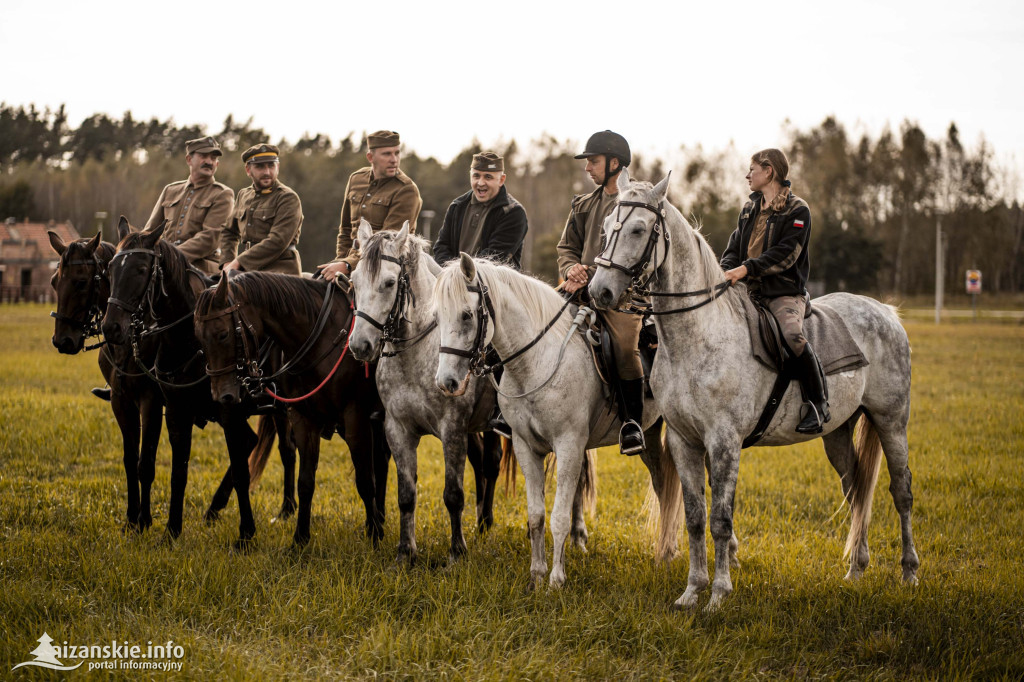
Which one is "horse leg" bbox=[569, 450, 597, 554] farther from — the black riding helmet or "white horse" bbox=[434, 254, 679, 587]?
the black riding helmet

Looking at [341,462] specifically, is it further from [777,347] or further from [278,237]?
[777,347]

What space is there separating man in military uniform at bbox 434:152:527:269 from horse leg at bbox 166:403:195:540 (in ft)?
9.35

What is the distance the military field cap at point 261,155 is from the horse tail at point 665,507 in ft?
16.2

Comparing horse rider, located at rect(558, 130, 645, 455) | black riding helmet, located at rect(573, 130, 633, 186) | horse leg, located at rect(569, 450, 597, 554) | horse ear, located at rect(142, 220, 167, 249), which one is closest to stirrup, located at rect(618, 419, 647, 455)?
horse rider, located at rect(558, 130, 645, 455)

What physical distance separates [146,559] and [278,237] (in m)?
3.48

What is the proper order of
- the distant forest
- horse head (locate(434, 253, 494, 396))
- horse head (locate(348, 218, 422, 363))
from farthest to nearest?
1. the distant forest
2. horse head (locate(348, 218, 422, 363))
3. horse head (locate(434, 253, 494, 396))

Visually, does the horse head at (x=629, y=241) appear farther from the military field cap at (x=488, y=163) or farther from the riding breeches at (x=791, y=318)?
the military field cap at (x=488, y=163)

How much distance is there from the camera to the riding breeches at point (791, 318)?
17.9ft

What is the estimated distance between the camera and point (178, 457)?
6.62 m

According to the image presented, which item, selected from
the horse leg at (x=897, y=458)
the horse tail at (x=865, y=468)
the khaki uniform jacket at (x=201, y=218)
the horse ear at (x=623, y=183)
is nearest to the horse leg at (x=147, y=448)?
the khaki uniform jacket at (x=201, y=218)

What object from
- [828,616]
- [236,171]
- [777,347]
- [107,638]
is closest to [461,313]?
[777,347]

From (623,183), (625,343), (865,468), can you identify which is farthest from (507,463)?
(623,183)

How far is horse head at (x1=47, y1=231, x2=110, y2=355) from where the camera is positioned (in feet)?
21.5

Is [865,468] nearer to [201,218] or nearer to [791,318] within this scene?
[791,318]
